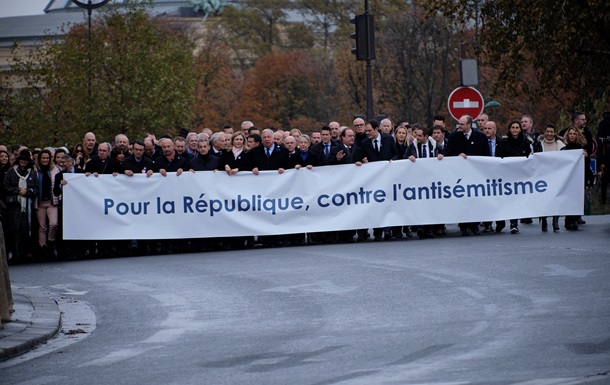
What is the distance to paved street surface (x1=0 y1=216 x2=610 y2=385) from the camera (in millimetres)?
9945

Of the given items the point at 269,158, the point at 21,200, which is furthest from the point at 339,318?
the point at 269,158

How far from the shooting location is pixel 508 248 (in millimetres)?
19547

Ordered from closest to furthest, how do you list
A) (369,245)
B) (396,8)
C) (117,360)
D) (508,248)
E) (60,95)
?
(117,360)
(508,248)
(369,245)
(60,95)
(396,8)

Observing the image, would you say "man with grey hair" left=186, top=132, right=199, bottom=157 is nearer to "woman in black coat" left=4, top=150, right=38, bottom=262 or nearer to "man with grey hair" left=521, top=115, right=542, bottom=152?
"woman in black coat" left=4, top=150, right=38, bottom=262

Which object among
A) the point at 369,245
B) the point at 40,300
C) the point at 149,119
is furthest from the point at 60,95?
the point at 40,300

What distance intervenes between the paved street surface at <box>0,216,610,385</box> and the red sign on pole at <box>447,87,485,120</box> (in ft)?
33.6

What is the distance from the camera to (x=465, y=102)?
101ft

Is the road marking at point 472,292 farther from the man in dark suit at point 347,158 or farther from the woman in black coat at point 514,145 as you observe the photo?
the woman in black coat at point 514,145

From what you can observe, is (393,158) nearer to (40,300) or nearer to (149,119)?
(40,300)

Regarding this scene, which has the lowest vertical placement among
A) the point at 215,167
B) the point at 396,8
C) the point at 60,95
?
the point at 215,167

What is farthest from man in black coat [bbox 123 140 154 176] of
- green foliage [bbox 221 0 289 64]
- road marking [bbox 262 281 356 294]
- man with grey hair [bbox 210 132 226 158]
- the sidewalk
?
green foliage [bbox 221 0 289 64]

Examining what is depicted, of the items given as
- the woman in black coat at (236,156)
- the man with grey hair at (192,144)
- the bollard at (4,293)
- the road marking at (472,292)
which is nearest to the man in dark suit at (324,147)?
the woman in black coat at (236,156)

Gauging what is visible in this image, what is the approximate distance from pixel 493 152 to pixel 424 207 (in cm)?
177

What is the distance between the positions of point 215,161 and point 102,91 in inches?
1094
